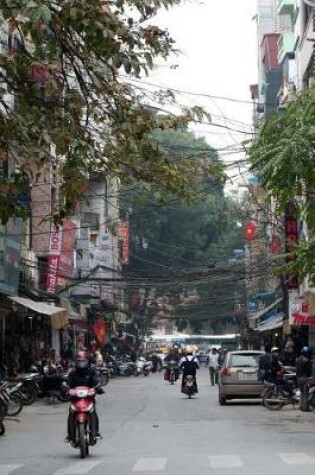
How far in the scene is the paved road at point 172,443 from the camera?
530 inches

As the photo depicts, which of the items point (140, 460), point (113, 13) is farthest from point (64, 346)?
point (113, 13)

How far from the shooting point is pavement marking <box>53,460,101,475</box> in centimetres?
1324

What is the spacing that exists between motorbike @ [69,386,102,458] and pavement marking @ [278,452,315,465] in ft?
9.97

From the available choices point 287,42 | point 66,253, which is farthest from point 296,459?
point 287,42

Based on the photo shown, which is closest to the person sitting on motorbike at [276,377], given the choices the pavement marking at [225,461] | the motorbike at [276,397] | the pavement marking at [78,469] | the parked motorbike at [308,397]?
the motorbike at [276,397]

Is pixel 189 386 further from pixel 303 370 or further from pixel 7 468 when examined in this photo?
pixel 7 468

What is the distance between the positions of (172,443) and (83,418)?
242 cm

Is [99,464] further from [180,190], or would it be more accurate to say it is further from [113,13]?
[113,13]

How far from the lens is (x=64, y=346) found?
51406 mm

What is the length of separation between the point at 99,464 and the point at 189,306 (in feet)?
184

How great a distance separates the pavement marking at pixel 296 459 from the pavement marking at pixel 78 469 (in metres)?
2.75

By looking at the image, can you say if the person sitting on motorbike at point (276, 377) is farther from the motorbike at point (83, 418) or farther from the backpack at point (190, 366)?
the motorbike at point (83, 418)

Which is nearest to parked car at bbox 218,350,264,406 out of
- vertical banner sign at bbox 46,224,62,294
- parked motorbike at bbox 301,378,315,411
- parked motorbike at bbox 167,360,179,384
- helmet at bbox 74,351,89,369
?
parked motorbike at bbox 301,378,315,411

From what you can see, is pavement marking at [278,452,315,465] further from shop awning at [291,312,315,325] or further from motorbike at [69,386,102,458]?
shop awning at [291,312,315,325]
